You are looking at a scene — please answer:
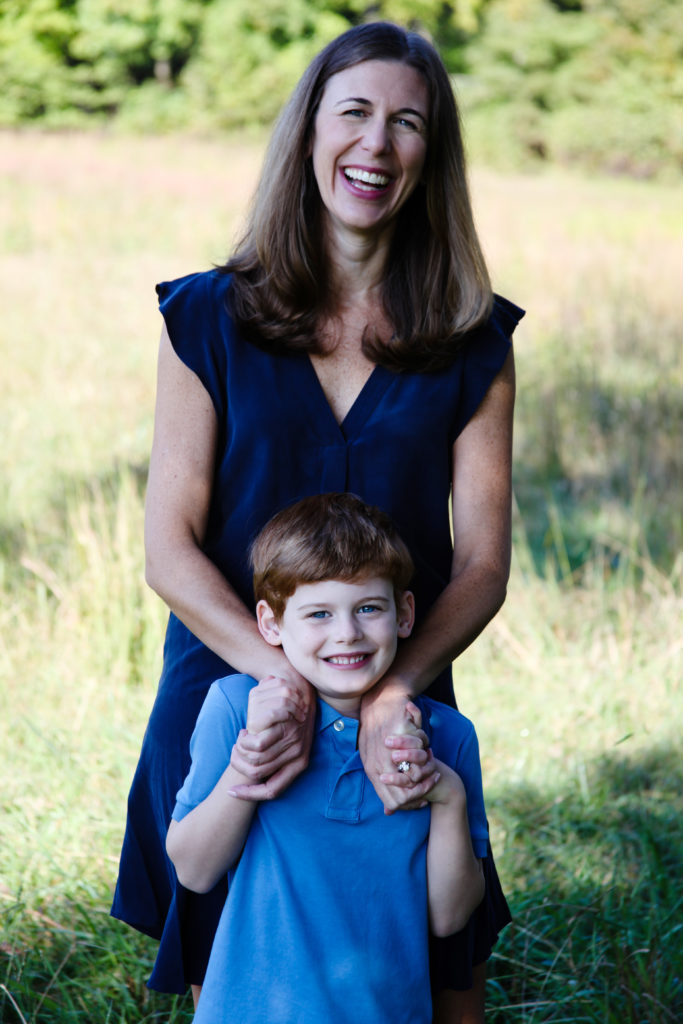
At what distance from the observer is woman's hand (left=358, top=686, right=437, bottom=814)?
1604mm

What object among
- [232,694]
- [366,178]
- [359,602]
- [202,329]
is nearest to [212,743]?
[232,694]

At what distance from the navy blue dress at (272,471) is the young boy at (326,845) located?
0.94ft

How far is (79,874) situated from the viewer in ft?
9.32

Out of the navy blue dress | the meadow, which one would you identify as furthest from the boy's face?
the meadow

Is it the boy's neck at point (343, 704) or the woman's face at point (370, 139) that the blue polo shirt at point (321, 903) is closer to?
the boy's neck at point (343, 704)

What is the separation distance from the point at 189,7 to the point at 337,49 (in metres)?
25.9

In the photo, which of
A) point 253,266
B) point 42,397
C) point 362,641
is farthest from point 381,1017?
point 42,397

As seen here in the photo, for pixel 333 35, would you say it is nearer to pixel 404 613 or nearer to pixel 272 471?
pixel 272 471

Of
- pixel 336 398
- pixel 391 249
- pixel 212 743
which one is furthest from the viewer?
pixel 391 249

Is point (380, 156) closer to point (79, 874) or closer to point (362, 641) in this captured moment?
point (362, 641)

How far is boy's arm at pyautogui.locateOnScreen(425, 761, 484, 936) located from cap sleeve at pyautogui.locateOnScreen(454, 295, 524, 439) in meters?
0.73

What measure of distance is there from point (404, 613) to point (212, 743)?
0.38 meters

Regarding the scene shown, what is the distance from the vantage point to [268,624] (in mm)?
1802

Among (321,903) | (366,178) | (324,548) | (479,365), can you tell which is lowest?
(321,903)
